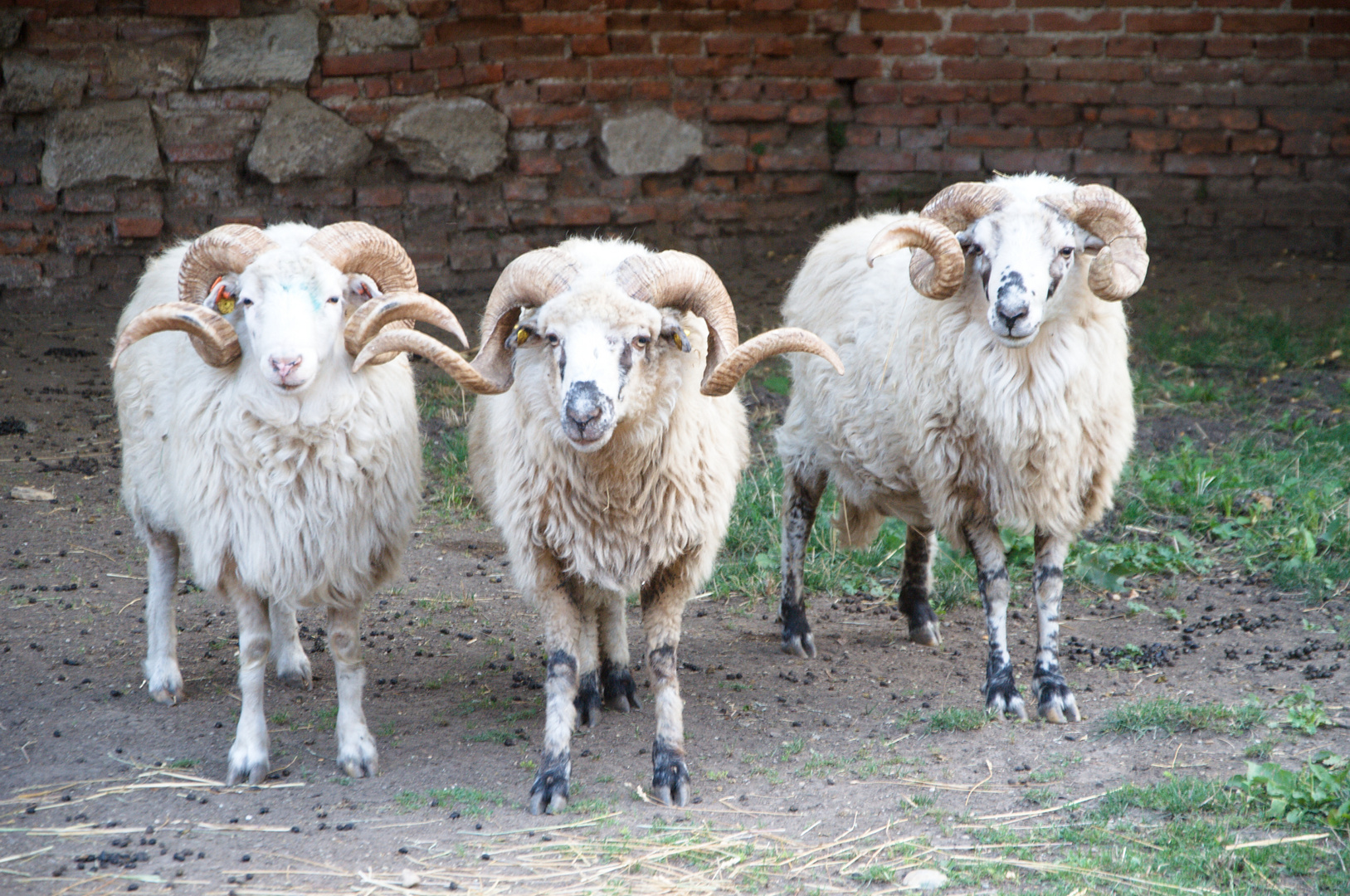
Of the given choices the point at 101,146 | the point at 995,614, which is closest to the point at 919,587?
the point at 995,614

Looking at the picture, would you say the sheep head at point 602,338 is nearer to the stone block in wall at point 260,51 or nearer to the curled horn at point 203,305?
the curled horn at point 203,305

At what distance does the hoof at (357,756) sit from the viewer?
3.55 metres

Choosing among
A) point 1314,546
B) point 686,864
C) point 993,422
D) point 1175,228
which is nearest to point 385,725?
point 686,864

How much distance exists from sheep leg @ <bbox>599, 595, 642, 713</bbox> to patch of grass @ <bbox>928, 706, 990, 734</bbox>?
0.97 m

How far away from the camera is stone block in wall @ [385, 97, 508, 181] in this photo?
7637 mm

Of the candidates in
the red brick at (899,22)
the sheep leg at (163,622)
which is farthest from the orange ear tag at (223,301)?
the red brick at (899,22)

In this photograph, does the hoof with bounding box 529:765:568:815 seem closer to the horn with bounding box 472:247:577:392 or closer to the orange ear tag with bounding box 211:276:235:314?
the horn with bounding box 472:247:577:392

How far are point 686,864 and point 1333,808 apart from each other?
61.0 inches

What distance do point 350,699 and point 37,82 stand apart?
5263 mm

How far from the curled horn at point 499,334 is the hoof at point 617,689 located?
1086mm

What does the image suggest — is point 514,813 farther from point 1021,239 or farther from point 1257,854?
point 1021,239

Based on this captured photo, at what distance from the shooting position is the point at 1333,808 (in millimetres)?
2965

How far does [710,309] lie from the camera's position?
3.55 metres

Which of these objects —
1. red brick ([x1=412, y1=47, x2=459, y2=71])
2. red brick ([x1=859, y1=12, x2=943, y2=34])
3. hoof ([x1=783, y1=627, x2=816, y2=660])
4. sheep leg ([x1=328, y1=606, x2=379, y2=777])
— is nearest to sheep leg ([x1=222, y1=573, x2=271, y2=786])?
sheep leg ([x1=328, y1=606, x2=379, y2=777])
